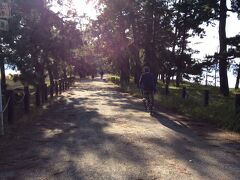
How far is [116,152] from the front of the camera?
8.98 meters

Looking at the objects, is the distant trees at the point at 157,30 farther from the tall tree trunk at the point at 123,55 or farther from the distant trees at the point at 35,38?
the distant trees at the point at 35,38

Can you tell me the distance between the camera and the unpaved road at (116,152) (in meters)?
7.26

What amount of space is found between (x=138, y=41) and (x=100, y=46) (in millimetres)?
11514

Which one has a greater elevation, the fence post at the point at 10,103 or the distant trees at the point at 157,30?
the distant trees at the point at 157,30

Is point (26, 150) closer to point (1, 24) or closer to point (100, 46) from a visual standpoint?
point (1, 24)

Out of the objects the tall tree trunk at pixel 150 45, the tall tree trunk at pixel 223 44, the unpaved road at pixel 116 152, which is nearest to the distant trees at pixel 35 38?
the tall tree trunk at pixel 150 45

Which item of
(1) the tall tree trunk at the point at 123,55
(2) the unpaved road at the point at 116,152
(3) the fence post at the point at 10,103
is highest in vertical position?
(1) the tall tree trunk at the point at 123,55

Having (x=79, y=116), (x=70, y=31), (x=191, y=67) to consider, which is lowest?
(x=79, y=116)

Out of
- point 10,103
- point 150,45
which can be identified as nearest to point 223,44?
point 150,45

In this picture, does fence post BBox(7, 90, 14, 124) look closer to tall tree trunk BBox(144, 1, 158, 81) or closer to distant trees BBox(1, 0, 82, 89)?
distant trees BBox(1, 0, 82, 89)

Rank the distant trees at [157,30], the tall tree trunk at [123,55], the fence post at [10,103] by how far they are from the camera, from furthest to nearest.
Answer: the tall tree trunk at [123,55]
the distant trees at [157,30]
the fence post at [10,103]

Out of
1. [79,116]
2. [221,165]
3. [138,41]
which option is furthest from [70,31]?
[221,165]

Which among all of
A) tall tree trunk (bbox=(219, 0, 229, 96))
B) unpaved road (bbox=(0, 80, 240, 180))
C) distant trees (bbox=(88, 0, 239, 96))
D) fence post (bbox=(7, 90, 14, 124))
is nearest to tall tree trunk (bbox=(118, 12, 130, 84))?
distant trees (bbox=(88, 0, 239, 96))

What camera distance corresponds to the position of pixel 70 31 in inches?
1348
